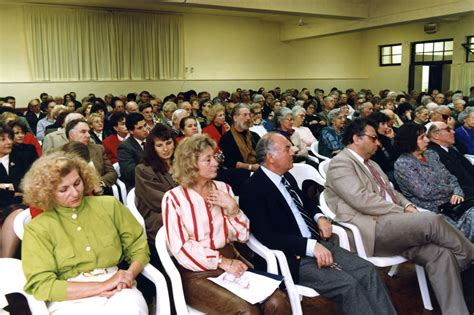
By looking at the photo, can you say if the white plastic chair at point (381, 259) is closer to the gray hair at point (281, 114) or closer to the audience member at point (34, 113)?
the gray hair at point (281, 114)

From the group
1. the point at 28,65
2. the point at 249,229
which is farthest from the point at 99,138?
the point at 28,65

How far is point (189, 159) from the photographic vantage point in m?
2.14

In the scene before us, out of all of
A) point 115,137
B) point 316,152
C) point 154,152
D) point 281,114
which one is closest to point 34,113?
point 115,137

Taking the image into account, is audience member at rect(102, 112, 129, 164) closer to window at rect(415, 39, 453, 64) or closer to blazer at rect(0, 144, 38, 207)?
blazer at rect(0, 144, 38, 207)

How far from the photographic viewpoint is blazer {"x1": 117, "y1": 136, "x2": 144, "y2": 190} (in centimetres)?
373

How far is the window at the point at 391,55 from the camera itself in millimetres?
14605

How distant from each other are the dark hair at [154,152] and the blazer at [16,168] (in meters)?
1.29

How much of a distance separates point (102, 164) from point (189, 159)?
191 centimetres

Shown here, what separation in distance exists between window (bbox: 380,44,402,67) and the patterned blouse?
12453 millimetres

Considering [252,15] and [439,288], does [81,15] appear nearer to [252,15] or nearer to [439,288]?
[252,15]

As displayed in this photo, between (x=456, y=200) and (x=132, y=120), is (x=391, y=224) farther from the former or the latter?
(x=132, y=120)

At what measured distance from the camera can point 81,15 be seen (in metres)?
11.2

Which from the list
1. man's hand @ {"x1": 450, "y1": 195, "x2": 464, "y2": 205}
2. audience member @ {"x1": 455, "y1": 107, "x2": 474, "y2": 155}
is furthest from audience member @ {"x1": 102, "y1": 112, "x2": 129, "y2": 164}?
audience member @ {"x1": 455, "y1": 107, "x2": 474, "y2": 155}

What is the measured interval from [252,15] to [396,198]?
37.8 feet
